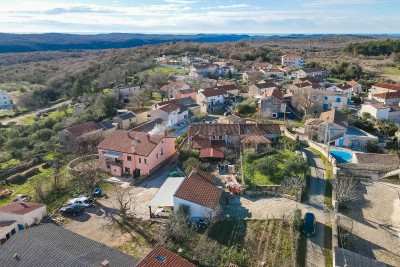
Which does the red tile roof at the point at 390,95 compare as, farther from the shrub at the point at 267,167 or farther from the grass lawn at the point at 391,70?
the shrub at the point at 267,167

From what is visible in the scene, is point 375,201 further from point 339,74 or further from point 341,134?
point 339,74

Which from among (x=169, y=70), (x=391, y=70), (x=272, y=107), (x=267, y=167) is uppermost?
(x=391, y=70)

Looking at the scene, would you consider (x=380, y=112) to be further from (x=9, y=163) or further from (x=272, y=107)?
(x=9, y=163)

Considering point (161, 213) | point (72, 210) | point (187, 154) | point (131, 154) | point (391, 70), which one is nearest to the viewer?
point (161, 213)

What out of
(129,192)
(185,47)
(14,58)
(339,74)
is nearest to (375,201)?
(129,192)

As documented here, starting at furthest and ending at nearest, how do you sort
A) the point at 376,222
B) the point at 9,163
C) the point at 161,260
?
1. the point at 9,163
2. the point at 376,222
3. the point at 161,260

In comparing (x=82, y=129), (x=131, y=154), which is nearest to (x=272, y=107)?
(x=131, y=154)
